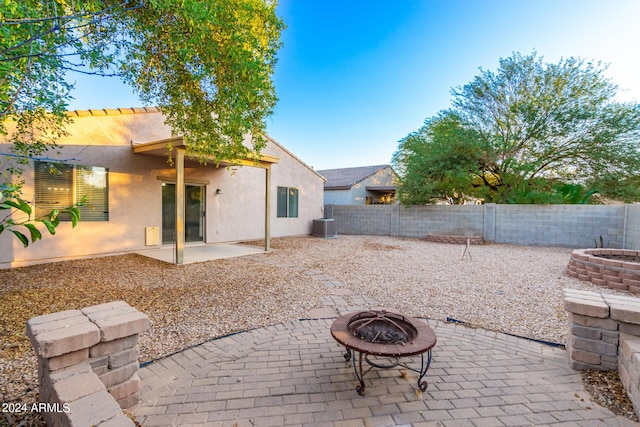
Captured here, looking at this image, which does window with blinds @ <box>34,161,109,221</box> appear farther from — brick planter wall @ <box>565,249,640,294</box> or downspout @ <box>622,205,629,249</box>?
downspout @ <box>622,205,629,249</box>

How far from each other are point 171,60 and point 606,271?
28.5ft

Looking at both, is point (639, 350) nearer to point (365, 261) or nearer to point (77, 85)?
point (365, 261)

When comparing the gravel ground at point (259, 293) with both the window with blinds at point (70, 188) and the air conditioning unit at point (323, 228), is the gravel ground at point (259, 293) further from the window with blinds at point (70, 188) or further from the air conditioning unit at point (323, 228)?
the air conditioning unit at point (323, 228)

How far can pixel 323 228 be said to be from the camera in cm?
1290

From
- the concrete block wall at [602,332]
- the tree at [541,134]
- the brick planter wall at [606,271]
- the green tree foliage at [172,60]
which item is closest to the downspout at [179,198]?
the green tree foliage at [172,60]

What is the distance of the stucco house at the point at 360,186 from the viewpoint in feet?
60.4

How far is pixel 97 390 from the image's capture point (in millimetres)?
1583

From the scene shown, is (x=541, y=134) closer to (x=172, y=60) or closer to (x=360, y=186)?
(x=360, y=186)

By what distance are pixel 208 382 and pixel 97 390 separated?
92 cm

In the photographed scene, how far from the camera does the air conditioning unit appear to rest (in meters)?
12.9

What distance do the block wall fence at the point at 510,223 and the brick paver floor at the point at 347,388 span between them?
9306 millimetres

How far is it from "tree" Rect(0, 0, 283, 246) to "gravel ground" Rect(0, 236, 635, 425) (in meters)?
2.14

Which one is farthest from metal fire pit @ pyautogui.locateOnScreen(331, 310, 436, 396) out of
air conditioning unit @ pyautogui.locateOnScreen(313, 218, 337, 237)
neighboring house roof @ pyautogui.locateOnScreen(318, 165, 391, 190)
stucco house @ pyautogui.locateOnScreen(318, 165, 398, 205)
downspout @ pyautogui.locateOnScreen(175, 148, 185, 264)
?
neighboring house roof @ pyautogui.locateOnScreen(318, 165, 391, 190)

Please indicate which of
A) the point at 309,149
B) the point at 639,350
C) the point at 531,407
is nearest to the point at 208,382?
the point at 531,407
